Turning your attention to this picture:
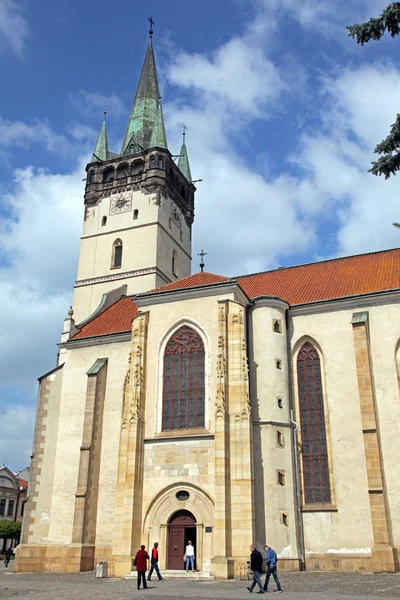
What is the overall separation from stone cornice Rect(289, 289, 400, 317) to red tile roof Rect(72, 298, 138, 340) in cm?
830

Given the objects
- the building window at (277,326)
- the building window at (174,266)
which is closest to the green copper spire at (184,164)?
the building window at (174,266)

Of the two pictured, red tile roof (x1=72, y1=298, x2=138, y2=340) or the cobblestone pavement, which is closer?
the cobblestone pavement

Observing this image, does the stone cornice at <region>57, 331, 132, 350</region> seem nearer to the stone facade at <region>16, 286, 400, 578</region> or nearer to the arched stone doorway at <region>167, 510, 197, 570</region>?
the stone facade at <region>16, 286, 400, 578</region>

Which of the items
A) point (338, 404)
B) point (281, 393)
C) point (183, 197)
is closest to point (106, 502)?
point (281, 393)

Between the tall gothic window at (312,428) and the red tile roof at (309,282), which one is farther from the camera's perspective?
the red tile roof at (309,282)

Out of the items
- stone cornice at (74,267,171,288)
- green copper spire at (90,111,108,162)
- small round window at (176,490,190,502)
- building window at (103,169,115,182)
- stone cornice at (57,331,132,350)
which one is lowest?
small round window at (176,490,190,502)

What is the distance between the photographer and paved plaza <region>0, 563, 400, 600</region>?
43.7 feet

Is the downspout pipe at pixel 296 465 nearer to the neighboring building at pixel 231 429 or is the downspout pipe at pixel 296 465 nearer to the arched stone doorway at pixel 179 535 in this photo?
the neighboring building at pixel 231 429

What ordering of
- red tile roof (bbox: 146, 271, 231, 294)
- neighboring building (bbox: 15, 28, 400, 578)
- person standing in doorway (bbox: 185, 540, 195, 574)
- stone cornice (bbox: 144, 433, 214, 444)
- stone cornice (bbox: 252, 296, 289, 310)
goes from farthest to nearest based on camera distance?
red tile roof (bbox: 146, 271, 231, 294)
stone cornice (bbox: 252, 296, 289, 310)
stone cornice (bbox: 144, 433, 214, 444)
neighboring building (bbox: 15, 28, 400, 578)
person standing in doorway (bbox: 185, 540, 195, 574)

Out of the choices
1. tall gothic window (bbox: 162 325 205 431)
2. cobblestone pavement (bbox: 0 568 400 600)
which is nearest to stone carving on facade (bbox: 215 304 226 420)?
tall gothic window (bbox: 162 325 205 431)

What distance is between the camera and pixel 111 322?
2972 centimetres

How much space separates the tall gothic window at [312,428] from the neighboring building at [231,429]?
52mm

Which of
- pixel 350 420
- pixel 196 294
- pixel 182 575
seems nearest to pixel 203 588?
pixel 182 575

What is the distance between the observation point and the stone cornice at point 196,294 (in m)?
23.3
